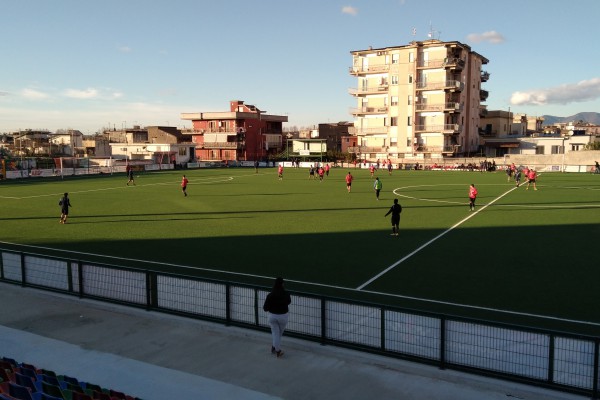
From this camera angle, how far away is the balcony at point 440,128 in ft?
273

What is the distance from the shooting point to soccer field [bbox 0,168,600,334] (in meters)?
13.6

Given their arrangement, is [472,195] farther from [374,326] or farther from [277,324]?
[277,324]

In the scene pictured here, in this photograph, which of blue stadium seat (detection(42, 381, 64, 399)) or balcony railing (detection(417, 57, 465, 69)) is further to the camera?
balcony railing (detection(417, 57, 465, 69))

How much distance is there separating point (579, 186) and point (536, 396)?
145 feet

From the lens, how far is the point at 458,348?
893 cm

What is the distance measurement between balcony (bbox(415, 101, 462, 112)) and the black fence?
254ft

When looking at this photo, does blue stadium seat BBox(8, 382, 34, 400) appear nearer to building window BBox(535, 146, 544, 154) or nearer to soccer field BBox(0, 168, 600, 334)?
soccer field BBox(0, 168, 600, 334)

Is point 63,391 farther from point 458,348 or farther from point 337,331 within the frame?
point 458,348

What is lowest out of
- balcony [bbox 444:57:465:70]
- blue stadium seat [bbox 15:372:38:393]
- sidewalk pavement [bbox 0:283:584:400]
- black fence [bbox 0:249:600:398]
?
sidewalk pavement [bbox 0:283:584:400]

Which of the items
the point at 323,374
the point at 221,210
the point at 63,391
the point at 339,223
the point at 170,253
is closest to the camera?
the point at 63,391

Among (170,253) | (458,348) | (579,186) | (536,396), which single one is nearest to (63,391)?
(458,348)

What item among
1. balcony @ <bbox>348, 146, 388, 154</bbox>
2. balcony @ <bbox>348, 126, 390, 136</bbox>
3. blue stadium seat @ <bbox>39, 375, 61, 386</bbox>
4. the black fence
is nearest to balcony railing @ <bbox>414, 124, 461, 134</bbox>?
balcony @ <bbox>348, 126, 390, 136</bbox>

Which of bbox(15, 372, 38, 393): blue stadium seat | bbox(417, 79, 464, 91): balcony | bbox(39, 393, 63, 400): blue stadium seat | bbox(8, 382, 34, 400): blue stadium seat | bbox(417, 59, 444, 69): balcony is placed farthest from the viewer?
bbox(417, 59, 444, 69): balcony

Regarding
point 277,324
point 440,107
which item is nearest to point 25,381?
point 277,324
